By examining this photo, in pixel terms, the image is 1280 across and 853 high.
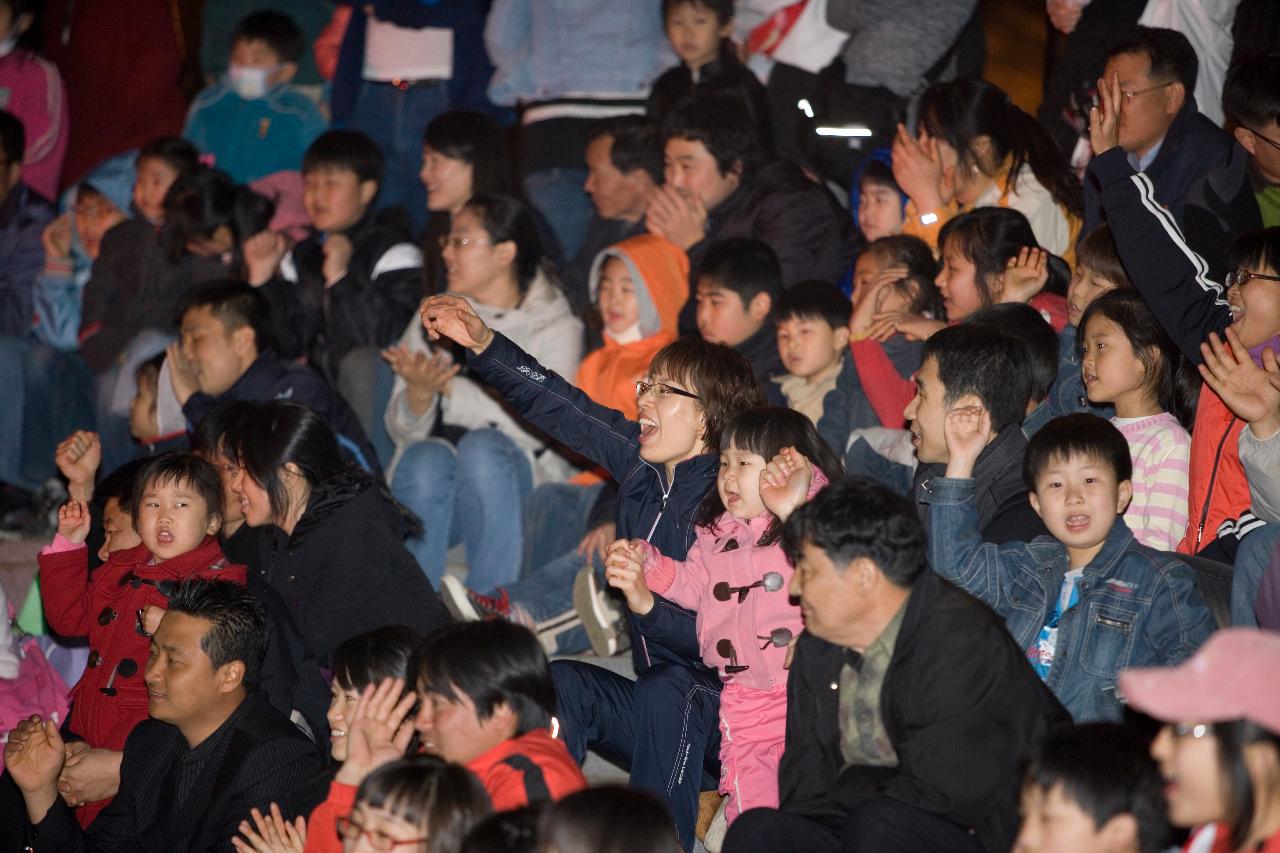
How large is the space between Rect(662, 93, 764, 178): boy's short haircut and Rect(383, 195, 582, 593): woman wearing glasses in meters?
0.80

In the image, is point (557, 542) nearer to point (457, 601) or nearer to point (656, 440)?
point (457, 601)

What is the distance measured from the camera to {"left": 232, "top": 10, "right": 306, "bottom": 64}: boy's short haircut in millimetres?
8055

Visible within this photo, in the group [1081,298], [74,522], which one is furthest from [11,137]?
[1081,298]

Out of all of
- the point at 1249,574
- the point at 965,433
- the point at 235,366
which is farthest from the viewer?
the point at 235,366

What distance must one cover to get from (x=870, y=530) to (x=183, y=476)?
250 centimetres

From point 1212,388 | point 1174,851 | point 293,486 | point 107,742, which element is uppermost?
point 1212,388

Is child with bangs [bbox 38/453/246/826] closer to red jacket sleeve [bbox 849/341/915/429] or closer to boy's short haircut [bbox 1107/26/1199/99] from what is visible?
red jacket sleeve [bbox 849/341/915/429]

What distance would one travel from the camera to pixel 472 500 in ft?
19.2

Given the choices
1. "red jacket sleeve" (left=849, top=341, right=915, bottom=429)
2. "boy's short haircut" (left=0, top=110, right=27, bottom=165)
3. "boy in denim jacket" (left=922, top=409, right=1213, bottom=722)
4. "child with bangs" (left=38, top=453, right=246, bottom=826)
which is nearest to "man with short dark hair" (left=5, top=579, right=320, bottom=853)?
"child with bangs" (left=38, top=453, right=246, bottom=826)

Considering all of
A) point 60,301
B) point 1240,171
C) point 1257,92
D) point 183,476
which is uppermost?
point 1257,92

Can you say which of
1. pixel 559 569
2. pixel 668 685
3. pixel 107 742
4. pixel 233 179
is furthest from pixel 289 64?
pixel 668 685

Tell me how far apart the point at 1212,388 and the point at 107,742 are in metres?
3.43

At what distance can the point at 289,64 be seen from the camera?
8.22 m

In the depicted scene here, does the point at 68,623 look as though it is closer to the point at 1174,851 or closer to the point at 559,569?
the point at 559,569
